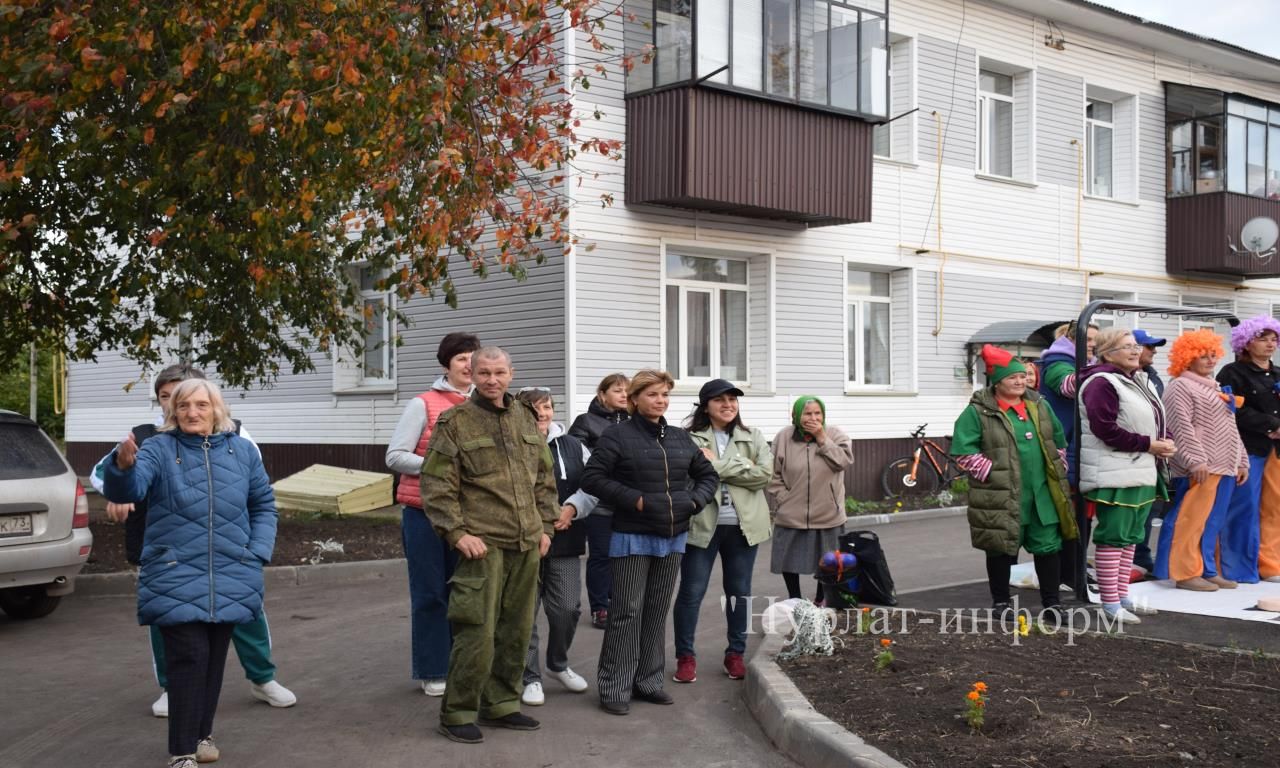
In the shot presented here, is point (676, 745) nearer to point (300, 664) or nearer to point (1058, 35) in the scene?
point (300, 664)

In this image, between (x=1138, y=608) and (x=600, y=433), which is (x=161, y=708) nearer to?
(x=600, y=433)

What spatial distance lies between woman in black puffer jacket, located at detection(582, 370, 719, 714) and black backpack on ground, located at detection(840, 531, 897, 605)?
2.05 metres

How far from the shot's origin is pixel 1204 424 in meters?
9.66

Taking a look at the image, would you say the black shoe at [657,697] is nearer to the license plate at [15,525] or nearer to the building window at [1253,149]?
the license plate at [15,525]

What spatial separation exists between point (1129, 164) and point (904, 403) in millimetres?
6997

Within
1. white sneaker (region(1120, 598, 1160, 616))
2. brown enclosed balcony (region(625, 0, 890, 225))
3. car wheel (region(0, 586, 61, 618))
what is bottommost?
car wheel (region(0, 586, 61, 618))

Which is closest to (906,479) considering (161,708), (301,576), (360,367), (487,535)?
(360,367)

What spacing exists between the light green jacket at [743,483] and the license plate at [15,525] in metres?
4.92

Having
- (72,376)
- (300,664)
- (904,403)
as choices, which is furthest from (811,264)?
(72,376)

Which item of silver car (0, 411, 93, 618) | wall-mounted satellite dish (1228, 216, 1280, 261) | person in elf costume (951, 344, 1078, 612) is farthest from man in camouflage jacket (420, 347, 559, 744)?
wall-mounted satellite dish (1228, 216, 1280, 261)

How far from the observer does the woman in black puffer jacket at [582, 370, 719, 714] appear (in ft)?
21.8

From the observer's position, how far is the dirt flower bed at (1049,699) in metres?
5.27

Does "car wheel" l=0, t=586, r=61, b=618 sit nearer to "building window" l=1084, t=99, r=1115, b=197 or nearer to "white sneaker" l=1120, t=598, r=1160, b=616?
"white sneaker" l=1120, t=598, r=1160, b=616

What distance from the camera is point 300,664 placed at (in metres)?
8.10
